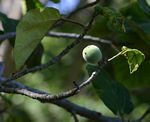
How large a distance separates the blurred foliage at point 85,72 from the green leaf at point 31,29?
28cm

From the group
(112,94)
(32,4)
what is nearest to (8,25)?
(32,4)

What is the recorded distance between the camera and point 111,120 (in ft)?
4.45

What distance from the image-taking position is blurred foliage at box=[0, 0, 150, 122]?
5.39ft

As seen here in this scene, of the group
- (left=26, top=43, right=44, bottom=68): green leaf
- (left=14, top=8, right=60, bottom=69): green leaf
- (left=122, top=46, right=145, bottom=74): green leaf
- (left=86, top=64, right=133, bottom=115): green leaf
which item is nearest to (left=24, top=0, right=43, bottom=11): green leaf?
(left=26, top=43, right=44, bottom=68): green leaf

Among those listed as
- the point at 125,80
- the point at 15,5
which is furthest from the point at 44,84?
the point at 125,80

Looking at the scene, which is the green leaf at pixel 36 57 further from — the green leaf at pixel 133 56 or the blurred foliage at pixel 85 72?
the green leaf at pixel 133 56

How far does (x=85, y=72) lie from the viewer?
3486 millimetres

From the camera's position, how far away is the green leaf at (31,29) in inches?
44.6

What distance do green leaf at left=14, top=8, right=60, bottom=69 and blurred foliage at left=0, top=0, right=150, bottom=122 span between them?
0.92 feet

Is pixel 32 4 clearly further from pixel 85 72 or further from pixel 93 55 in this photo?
pixel 85 72

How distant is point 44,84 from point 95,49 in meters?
2.62

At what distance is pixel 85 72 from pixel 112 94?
195cm

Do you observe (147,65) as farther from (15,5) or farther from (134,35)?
(15,5)

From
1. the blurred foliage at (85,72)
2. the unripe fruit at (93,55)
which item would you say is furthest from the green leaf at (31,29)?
the blurred foliage at (85,72)
